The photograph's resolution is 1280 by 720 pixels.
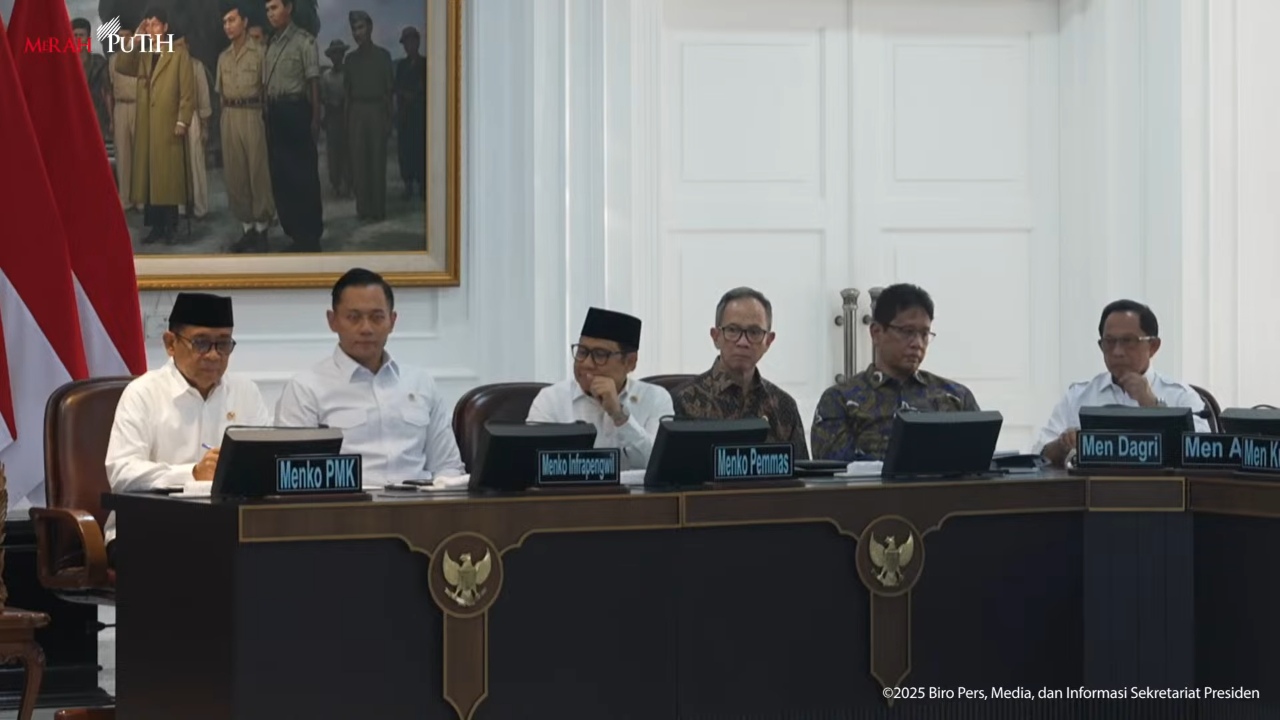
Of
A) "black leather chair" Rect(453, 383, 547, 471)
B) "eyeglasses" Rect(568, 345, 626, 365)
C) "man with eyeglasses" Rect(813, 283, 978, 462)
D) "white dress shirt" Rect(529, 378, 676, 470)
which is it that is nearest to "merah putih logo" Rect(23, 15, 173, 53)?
"black leather chair" Rect(453, 383, 547, 471)

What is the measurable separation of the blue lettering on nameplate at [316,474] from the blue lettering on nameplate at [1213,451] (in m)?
1.86

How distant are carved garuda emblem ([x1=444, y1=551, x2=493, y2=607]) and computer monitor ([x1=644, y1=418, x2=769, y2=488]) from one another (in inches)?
19.7

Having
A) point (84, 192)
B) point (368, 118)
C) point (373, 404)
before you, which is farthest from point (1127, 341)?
point (84, 192)

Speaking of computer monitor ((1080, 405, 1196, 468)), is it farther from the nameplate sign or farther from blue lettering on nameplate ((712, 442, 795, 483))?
the nameplate sign

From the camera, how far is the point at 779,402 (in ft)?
16.3

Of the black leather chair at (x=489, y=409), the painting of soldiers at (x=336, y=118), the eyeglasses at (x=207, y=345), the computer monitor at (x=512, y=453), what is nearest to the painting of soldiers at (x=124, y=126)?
the painting of soldiers at (x=336, y=118)

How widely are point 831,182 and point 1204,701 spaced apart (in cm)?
308

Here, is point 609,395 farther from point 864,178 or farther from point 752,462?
point 864,178

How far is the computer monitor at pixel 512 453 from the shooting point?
3637 millimetres

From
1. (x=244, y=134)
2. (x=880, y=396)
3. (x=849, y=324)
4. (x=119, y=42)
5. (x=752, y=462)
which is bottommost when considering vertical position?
(x=752, y=462)

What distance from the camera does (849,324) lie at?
6.64 meters

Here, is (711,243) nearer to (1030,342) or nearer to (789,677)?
(1030,342)

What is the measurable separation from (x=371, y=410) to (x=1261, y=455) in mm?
2268

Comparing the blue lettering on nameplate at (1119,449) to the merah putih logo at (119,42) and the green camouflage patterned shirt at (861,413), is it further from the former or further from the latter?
the merah putih logo at (119,42)
